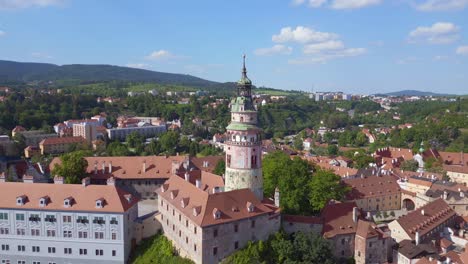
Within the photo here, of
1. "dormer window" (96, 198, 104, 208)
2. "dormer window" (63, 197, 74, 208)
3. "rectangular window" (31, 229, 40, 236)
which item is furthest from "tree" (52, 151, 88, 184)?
"dormer window" (96, 198, 104, 208)

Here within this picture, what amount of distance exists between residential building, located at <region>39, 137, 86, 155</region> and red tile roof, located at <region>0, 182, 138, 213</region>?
241 feet

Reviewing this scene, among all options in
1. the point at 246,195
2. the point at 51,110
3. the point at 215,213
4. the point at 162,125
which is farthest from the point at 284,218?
the point at 51,110

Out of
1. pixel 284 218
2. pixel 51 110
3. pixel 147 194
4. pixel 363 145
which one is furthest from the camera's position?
pixel 51 110

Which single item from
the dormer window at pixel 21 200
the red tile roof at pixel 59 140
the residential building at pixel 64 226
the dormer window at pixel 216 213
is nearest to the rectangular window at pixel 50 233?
the residential building at pixel 64 226

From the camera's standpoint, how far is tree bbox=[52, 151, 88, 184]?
208 feet

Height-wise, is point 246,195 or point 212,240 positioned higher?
point 246,195

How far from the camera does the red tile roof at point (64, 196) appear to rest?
158 ft

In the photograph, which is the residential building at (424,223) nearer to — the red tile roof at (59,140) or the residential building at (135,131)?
the red tile roof at (59,140)

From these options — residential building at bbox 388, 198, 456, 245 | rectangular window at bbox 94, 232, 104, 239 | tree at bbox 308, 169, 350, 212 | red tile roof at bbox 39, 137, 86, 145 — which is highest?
tree at bbox 308, 169, 350, 212

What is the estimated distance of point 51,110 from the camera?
16975 centimetres

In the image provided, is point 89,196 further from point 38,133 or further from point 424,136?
point 424,136

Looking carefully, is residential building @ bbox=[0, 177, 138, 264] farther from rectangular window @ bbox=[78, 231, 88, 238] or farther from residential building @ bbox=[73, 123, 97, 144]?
residential building @ bbox=[73, 123, 97, 144]

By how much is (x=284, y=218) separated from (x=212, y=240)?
11.0 metres

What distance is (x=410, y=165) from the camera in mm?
101312
